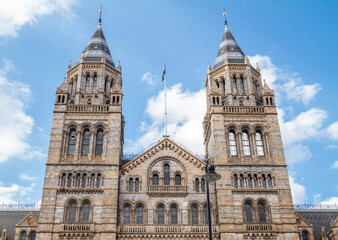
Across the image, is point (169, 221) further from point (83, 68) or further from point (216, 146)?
point (83, 68)

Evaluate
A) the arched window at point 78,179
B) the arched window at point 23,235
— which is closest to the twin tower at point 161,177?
the arched window at point 78,179

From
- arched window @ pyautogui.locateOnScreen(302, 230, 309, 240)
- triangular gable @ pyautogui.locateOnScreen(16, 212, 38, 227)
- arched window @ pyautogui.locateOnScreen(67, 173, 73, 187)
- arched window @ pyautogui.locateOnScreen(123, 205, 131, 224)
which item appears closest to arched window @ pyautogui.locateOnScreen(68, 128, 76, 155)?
arched window @ pyautogui.locateOnScreen(67, 173, 73, 187)

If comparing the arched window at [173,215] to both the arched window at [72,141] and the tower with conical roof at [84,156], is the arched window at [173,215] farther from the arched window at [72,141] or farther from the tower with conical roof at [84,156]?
the arched window at [72,141]

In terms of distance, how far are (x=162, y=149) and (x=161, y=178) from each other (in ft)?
10.9

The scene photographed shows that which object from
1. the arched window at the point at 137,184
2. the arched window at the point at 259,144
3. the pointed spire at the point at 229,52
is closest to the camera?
the arched window at the point at 137,184

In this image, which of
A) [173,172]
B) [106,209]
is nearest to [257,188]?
[173,172]

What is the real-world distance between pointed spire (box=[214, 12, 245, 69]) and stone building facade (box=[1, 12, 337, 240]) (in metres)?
3.77

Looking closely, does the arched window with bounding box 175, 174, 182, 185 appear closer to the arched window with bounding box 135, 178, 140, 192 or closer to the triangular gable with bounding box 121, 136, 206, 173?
the triangular gable with bounding box 121, 136, 206, 173

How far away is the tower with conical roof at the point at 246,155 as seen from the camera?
118 ft

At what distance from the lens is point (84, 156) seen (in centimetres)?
3956

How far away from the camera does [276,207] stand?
36.9 meters

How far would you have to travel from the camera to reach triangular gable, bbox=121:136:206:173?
129 ft

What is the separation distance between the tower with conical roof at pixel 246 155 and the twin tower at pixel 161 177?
10 centimetres

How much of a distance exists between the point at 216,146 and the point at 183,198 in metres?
6.49
